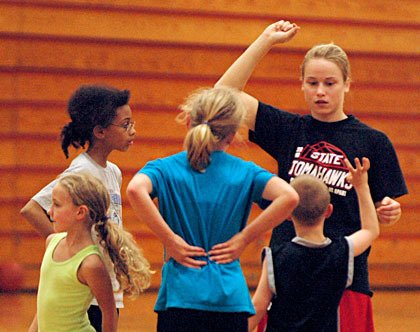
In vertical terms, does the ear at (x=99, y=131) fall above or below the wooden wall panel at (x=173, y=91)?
above

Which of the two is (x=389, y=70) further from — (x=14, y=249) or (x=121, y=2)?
(x=14, y=249)

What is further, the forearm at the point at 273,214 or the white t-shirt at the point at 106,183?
the white t-shirt at the point at 106,183

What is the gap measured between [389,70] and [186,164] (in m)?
6.37

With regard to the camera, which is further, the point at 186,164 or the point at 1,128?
the point at 1,128

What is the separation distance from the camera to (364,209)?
3.17 m

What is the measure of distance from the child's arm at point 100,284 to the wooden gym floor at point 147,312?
2915mm

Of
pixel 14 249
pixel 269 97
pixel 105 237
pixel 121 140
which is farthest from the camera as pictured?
pixel 269 97

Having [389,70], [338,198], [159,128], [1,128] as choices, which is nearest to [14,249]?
[1,128]

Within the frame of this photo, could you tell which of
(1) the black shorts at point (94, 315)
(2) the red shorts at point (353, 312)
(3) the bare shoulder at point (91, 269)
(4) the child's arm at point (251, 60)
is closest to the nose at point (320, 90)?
(4) the child's arm at point (251, 60)

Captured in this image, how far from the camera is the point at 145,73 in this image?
8398 millimetres

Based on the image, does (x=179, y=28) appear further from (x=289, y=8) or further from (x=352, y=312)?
(x=352, y=312)

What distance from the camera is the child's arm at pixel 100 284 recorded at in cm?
319

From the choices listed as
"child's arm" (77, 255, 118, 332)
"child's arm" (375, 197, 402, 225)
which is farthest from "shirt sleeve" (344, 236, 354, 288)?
"child's arm" (77, 255, 118, 332)

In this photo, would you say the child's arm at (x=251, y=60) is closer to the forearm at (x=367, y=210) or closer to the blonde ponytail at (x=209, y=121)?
the blonde ponytail at (x=209, y=121)
